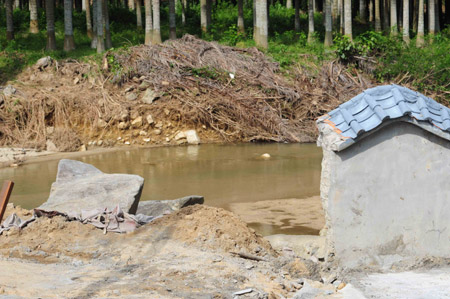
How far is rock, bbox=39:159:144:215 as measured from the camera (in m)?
8.42

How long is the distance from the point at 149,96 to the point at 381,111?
13.7 meters

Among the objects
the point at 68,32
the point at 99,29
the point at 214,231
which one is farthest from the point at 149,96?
the point at 214,231

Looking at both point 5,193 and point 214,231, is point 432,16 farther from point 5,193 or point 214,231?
point 5,193

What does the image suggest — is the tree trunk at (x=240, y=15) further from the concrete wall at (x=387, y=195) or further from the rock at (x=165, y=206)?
the concrete wall at (x=387, y=195)

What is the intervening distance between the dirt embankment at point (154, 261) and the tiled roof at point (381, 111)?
62.0 inches

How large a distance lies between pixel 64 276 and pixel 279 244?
2787 mm

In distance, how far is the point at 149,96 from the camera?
1939cm

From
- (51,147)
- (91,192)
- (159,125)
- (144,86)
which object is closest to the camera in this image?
(91,192)

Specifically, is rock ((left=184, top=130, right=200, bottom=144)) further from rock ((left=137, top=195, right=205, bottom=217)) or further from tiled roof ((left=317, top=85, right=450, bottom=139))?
tiled roof ((left=317, top=85, right=450, bottom=139))

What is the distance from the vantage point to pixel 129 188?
8.69 metres

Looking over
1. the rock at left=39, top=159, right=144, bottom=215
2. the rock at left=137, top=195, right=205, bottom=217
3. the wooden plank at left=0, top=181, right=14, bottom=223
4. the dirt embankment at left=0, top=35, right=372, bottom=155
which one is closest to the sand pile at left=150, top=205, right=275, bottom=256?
the rock at left=39, top=159, right=144, bottom=215

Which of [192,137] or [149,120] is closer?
[192,137]

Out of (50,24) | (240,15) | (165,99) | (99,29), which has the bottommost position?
(165,99)

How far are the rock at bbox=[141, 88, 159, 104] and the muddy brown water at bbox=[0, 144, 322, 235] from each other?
2.15 metres
